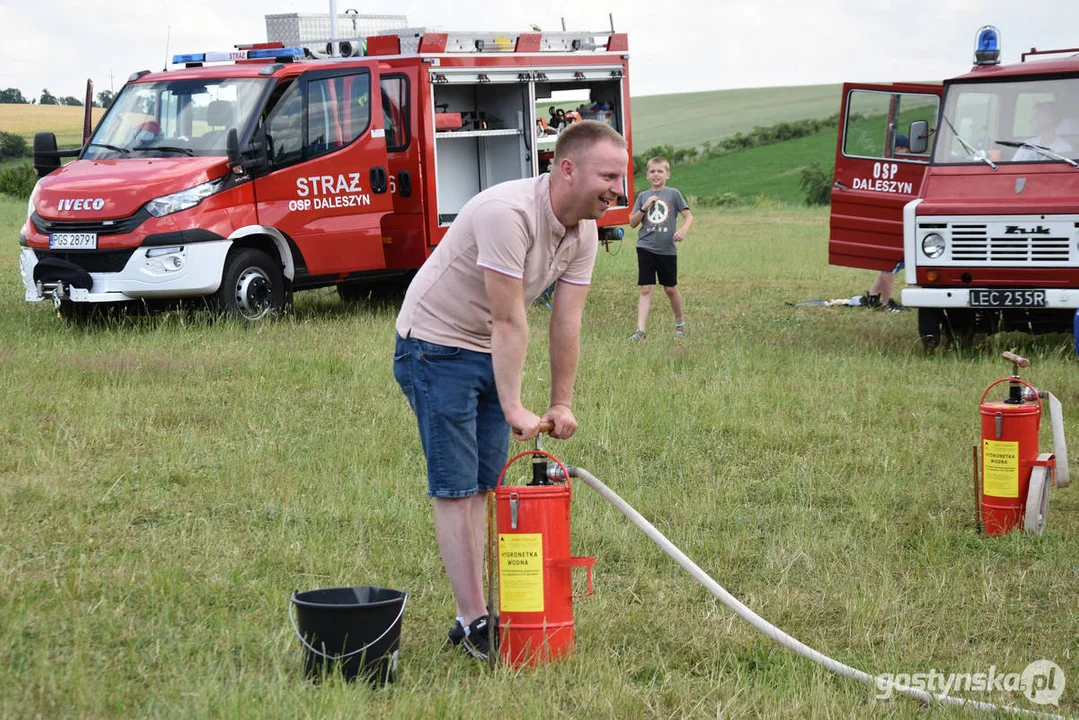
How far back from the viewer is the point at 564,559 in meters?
4.40

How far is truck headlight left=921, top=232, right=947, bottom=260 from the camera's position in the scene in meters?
10.8

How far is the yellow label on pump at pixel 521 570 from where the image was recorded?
14.4 feet

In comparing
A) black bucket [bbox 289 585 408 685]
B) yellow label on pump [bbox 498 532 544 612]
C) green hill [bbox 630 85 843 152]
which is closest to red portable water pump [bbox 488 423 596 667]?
yellow label on pump [bbox 498 532 544 612]

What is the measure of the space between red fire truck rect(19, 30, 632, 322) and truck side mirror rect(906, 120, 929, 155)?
497 cm

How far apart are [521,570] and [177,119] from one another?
947cm

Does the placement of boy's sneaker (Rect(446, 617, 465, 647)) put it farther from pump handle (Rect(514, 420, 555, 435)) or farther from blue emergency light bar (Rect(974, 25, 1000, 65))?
blue emergency light bar (Rect(974, 25, 1000, 65))

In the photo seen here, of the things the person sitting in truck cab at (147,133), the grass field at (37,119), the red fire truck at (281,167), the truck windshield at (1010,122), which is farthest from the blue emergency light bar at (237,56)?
the grass field at (37,119)

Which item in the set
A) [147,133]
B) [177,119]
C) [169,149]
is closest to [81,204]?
[169,149]

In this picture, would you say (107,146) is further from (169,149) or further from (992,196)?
(992,196)

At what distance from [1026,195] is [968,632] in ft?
21.8

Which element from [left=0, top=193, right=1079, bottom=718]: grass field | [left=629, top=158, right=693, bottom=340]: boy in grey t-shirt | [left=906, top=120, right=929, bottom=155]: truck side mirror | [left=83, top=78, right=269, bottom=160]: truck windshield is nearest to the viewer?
[left=0, top=193, right=1079, bottom=718]: grass field

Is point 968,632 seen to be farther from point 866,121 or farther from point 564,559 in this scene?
point 866,121

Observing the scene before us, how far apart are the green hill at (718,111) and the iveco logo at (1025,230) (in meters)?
49.5

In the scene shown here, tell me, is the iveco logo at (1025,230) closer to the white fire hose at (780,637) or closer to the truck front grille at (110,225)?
the white fire hose at (780,637)
